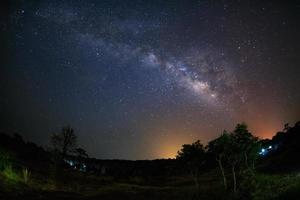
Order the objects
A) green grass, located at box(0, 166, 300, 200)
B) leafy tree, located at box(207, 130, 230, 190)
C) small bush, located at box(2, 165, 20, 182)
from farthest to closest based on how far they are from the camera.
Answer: small bush, located at box(2, 165, 20, 182) → leafy tree, located at box(207, 130, 230, 190) → green grass, located at box(0, 166, 300, 200)

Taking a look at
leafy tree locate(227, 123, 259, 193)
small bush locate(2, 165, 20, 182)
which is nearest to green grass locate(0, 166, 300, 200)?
small bush locate(2, 165, 20, 182)

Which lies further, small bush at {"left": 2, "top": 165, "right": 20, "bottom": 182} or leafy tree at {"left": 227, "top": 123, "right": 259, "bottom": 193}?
small bush at {"left": 2, "top": 165, "right": 20, "bottom": 182}

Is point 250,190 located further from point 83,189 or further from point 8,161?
point 8,161

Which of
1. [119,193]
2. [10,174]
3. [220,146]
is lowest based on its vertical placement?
[119,193]

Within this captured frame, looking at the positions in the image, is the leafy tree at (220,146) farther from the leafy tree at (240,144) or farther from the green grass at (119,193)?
the green grass at (119,193)

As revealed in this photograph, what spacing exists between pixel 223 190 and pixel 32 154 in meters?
74.4

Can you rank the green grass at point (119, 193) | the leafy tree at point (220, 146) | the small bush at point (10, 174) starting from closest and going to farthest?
the green grass at point (119, 193) → the leafy tree at point (220, 146) → the small bush at point (10, 174)

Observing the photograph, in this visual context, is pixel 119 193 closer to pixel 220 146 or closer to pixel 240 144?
pixel 220 146

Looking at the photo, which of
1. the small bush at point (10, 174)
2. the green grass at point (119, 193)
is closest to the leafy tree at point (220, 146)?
the green grass at point (119, 193)

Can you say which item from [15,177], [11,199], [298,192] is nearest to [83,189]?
[15,177]

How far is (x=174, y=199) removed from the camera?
6131cm

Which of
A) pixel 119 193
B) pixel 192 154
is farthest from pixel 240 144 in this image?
pixel 119 193

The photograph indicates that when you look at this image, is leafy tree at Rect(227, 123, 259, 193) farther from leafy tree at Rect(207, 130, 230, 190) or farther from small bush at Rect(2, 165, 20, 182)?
small bush at Rect(2, 165, 20, 182)

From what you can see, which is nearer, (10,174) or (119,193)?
(10,174)
